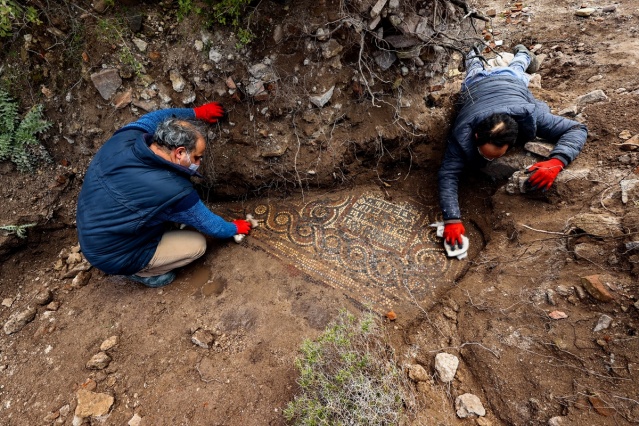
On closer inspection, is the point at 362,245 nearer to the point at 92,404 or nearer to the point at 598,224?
A: the point at 598,224

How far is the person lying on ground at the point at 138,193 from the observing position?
228 cm

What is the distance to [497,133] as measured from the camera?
8.37 feet

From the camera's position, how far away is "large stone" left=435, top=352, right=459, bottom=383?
2.10 m

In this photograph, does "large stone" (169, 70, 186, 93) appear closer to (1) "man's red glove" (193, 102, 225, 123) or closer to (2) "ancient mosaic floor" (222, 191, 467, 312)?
(1) "man's red glove" (193, 102, 225, 123)

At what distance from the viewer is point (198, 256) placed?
2.89 m

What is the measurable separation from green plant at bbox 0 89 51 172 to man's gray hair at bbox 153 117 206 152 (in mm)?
1554

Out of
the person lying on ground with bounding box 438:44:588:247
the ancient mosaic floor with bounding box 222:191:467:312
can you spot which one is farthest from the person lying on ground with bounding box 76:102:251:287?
the person lying on ground with bounding box 438:44:588:247

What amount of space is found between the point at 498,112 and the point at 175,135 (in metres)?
2.50

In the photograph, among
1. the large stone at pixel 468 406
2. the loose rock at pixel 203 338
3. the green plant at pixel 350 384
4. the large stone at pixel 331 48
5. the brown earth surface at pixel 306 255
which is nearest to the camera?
the green plant at pixel 350 384

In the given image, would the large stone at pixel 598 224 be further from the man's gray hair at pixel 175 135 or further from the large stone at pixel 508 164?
the man's gray hair at pixel 175 135

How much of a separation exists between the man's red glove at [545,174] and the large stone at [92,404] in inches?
137

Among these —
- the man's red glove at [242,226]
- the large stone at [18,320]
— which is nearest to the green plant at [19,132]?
the large stone at [18,320]

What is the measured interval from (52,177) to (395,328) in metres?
3.38

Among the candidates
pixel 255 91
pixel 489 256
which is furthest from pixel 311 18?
pixel 489 256
